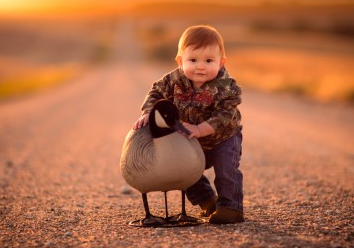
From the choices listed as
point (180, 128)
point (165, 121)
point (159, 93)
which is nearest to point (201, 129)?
point (180, 128)

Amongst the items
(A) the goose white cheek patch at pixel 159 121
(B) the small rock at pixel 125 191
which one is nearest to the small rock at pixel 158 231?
(A) the goose white cheek patch at pixel 159 121

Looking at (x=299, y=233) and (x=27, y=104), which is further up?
(x=27, y=104)

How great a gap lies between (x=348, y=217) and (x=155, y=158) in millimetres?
1789

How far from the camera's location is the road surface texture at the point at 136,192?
11.9 ft

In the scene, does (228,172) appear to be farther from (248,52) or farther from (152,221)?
(248,52)

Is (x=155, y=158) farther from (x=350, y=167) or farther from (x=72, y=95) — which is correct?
(x=72, y=95)

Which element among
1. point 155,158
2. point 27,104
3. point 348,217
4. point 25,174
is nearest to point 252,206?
point 348,217

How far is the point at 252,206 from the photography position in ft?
15.6

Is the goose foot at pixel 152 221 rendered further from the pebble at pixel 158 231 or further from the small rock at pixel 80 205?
the small rock at pixel 80 205

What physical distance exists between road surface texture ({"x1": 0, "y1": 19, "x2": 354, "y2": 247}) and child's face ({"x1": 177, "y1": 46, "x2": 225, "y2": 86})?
4.01 feet

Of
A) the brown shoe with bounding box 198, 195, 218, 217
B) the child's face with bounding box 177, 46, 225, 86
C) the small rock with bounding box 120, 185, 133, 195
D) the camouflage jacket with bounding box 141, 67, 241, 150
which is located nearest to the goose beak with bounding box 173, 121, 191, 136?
the camouflage jacket with bounding box 141, 67, 241, 150

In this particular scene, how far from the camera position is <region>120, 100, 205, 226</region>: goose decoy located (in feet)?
11.9

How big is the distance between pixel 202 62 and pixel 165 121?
1.90ft

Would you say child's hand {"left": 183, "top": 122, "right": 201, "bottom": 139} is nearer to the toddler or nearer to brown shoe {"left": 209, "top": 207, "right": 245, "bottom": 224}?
the toddler
